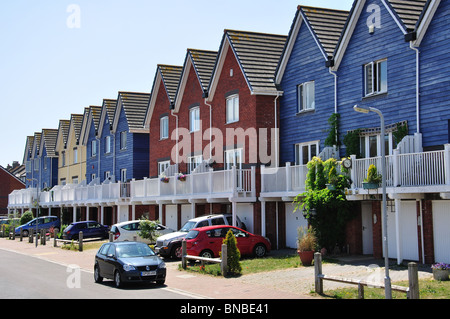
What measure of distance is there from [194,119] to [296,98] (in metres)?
8.87

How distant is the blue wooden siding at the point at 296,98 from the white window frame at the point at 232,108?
107 inches

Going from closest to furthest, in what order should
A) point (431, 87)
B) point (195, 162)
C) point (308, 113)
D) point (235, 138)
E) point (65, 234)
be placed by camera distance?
point (431, 87), point (308, 113), point (235, 138), point (195, 162), point (65, 234)

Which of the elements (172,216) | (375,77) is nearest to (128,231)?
(172,216)

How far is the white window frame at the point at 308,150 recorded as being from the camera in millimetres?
27047

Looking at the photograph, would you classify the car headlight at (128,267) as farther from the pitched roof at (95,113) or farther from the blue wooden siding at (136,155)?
the pitched roof at (95,113)

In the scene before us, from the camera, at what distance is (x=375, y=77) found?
78.5 feet

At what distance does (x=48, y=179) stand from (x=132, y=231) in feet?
117

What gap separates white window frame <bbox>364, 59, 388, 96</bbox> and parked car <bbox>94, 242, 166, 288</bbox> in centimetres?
1118

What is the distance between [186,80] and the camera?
119 ft
